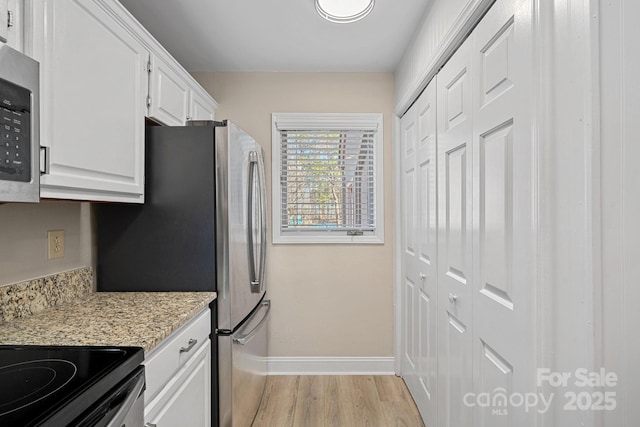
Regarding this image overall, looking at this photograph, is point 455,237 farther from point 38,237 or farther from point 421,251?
point 38,237

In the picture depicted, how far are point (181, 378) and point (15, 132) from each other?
103 cm

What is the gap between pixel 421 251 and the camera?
7.18ft

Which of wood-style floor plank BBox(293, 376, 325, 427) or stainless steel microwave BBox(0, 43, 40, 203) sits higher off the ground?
stainless steel microwave BBox(0, 43, 40, 203)

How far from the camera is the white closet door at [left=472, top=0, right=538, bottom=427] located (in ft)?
3.26

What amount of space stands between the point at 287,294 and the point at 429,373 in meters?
1.26

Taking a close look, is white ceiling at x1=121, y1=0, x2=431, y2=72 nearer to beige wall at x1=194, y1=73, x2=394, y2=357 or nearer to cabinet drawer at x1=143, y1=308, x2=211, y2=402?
beige wall at x1=194, y1=73, x2=394, y2=357

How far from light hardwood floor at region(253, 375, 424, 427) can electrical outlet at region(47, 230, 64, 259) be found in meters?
1.49

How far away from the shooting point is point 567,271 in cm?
85

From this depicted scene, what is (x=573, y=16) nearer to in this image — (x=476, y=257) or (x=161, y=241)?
(x=476, y=257)

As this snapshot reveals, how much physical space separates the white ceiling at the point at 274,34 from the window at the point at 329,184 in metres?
0.53

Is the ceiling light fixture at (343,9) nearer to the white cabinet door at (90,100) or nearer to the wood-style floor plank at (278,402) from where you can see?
the white cabinet door at (90,100)

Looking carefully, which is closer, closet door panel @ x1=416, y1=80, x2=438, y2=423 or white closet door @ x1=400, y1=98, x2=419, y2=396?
closet door panel @ x1=416, y1=80, x2=438, y2=423

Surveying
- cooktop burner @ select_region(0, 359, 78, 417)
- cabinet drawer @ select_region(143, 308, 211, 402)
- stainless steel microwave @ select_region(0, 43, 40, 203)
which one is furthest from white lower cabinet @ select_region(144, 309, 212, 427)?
stainless steel microwave @ select_region(0, 43, 40, 203)

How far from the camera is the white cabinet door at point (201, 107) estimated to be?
7.68ft
